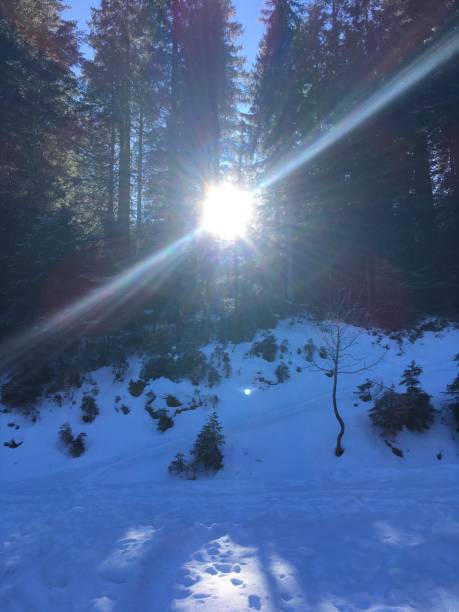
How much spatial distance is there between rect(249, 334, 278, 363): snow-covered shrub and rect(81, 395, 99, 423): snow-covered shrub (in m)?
5.05

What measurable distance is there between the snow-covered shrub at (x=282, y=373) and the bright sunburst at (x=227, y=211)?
5810 mm

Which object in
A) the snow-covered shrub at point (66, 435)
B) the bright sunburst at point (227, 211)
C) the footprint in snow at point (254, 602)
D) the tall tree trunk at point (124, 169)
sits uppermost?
the tall tree trunk at point (124, 169)

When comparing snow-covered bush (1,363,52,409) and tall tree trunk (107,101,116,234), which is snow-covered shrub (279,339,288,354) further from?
tall tree trunk (107,101,116,234)

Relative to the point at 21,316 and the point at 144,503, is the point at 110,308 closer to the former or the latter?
the point at 21,316

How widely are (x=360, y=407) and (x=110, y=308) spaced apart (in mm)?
8630

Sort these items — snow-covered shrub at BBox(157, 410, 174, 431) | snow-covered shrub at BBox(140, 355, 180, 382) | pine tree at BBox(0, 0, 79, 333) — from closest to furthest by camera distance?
snow-covered shrub at BBox(157, 410, 174, 431)
snow-covered shrub at BBox(140, 355, 180, 382)
pine tree at BBox(0, 0, 79, 333)

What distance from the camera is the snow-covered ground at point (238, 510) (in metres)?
3.74

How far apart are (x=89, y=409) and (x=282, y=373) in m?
5.64

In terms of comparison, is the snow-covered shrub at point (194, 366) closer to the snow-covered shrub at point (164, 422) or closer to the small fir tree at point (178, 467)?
the snow-covered shrub at point (164, 422)

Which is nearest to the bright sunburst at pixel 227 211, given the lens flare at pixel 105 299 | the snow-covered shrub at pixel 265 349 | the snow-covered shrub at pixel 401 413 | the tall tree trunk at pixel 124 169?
the lens flare at pixel 105 299

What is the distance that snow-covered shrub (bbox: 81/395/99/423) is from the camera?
8898 millimetres

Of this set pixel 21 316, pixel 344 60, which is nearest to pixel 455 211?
pixel 344 60

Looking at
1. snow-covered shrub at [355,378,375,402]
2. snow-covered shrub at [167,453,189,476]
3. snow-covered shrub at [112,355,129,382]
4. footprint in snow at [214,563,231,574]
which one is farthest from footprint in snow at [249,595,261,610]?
snow-covered shrub at [112,355,129,382]

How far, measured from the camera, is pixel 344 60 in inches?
592
